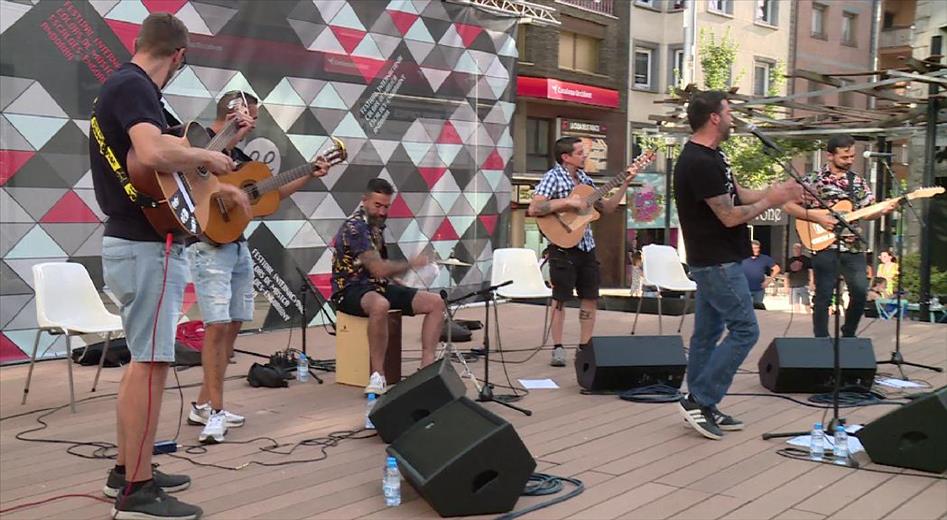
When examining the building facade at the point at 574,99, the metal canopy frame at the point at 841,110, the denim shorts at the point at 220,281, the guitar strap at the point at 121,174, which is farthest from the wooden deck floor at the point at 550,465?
the building facade at the point at 574,99

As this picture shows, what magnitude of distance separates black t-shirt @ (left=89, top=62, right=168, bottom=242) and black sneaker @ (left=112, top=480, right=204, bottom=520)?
97cm

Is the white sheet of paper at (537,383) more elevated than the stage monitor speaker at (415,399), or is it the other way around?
the stage monitor speaker at (415,399)

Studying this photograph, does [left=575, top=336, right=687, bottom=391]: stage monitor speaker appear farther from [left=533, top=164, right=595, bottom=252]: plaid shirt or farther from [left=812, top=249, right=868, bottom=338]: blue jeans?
[left=812, top=249, right=868, bottom=338]: blue jeans

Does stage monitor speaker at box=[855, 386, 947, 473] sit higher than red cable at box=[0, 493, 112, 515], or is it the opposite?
stage monitor speaker at box=[855, 386, 947, 473]

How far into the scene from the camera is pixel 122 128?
312 cm

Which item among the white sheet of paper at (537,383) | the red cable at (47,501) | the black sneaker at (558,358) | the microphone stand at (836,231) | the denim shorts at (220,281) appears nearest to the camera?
the red cable at (47,501)

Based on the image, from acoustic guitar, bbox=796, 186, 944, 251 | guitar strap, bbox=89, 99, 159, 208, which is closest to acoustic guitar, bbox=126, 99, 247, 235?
guitar strap, bbox=89, 99, 159, 208

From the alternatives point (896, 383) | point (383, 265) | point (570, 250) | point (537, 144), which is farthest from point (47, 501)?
point (537, 144)

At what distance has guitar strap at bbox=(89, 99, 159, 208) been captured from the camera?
10.3ft

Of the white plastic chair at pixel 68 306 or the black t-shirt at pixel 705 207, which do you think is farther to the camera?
the white plastic chair at pixel 68 306

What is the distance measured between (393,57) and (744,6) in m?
20.2

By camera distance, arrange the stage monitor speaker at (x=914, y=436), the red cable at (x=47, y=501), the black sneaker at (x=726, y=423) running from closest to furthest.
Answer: the red cable at (x=47, y=501) → the stage monitor speaker at (x=914, y=436) → the black sneaker at (x=726, y=423)

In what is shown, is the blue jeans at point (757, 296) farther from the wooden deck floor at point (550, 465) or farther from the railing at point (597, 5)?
the railing at point (597, 5)

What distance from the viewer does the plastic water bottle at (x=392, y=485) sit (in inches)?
137
